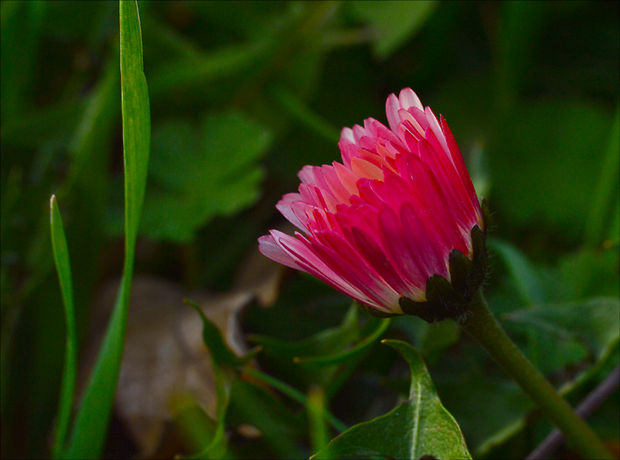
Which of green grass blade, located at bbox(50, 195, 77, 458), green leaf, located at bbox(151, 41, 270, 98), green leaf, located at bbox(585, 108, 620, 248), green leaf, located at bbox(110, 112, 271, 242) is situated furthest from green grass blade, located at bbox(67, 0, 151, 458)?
green leaf, located at bbox(585, 108, 620, 248)

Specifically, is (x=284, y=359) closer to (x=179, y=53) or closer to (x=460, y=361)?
(x=460, y=361)

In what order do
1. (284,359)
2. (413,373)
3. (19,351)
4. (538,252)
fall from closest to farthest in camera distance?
(413,373) < (284,359) < (19,351) < (538,252)

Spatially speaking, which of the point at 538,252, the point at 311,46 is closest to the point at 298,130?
the point at 311,46

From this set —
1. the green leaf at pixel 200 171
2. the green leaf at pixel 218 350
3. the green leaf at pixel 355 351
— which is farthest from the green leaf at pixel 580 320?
the green leaf at pixel 200 171

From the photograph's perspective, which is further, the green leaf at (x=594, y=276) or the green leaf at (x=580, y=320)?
the green leaf at (x=594, y=276)

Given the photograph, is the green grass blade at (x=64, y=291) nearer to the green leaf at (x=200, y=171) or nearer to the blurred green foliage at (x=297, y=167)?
the blurred green foliage at (x=297, y=167)

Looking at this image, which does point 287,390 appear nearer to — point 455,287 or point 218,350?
point 218,350
